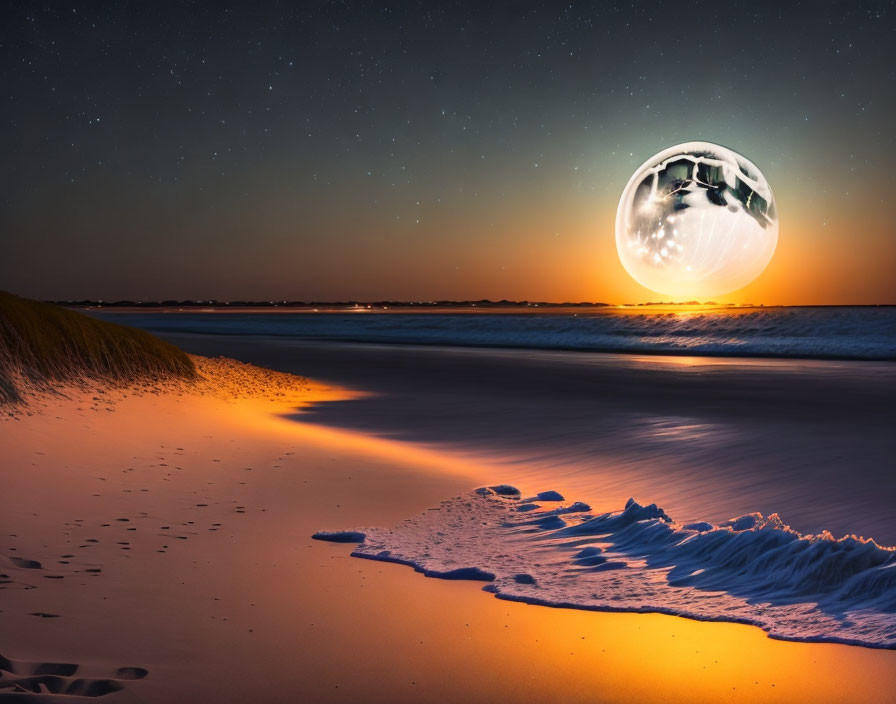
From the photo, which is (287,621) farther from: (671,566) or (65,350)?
(65,350)

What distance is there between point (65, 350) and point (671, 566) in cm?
843

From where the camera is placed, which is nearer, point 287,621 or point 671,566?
point 287,621

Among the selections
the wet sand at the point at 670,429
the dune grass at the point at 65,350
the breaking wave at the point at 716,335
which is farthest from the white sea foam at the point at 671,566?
the breaking wave at the point at 716,335

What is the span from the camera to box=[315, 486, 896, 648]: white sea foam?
12.2ft

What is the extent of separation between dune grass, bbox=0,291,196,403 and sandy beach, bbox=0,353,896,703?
2816mm

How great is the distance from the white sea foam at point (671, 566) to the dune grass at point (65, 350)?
17.2ft

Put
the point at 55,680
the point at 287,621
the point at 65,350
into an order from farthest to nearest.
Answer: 1. the point at 65,350
2. the point at 287,621
3. the point at 55,680

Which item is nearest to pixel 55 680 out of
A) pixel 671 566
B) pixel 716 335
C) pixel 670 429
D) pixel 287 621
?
pixel 287 621

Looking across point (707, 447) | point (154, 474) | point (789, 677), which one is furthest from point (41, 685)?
point (707, 447)

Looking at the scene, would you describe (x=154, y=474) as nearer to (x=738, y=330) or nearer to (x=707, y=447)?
(x=707, y=447)

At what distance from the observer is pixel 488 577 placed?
4.36m

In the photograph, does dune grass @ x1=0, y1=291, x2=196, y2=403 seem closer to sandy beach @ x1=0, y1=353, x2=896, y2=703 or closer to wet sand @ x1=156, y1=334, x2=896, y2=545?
wet sand @ x1=156, y1=334, x2=896, y2=545

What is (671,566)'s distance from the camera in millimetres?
4492

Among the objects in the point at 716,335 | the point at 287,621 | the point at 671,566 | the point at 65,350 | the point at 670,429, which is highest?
the point at 716,335
